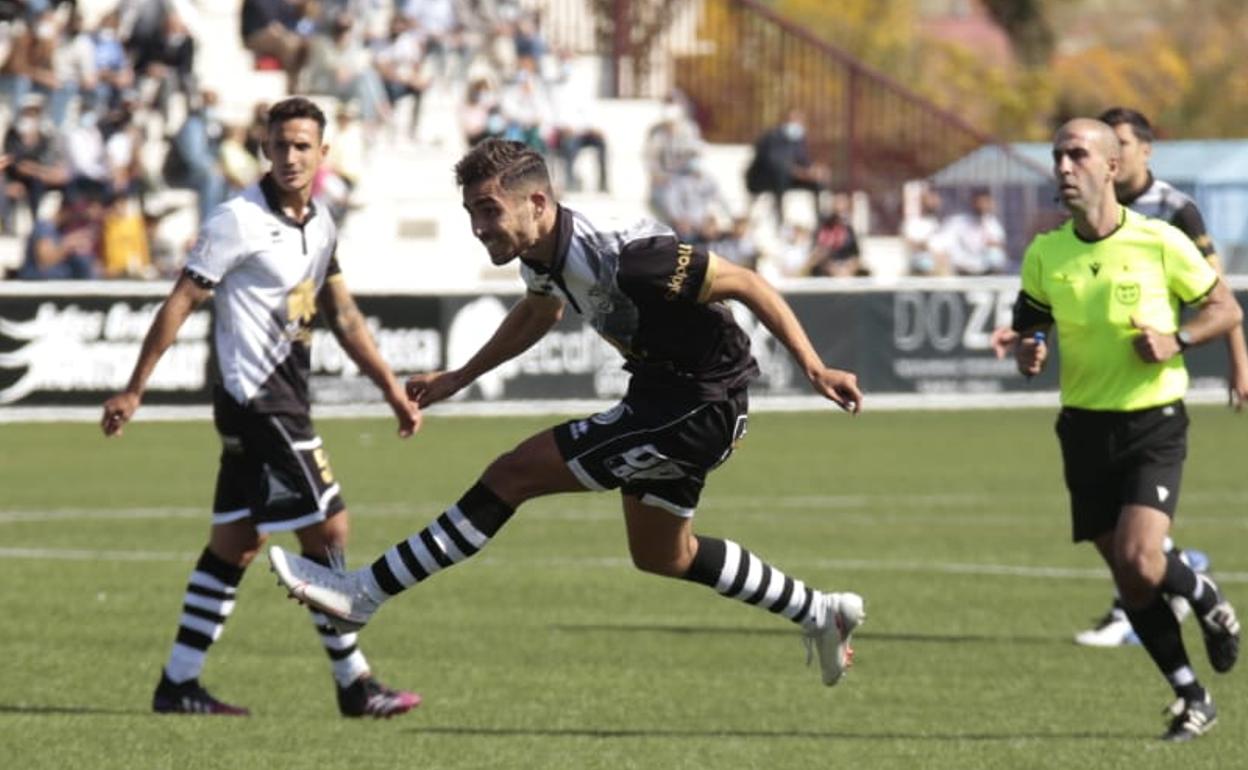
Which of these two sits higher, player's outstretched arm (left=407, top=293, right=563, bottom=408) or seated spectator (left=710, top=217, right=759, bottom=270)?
player's outstretched arm (left=407, top=293, right=563, bottom=408)

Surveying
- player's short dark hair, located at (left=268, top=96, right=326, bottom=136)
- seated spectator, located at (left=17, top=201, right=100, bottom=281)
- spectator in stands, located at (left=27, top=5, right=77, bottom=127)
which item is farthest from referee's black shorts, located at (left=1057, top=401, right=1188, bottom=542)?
spectator in stands, located at (left=27, top=5, right=77, bottom=127)

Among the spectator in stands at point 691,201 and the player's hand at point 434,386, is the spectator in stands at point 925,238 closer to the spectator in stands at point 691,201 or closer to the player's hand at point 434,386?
the spectator in stands at point 691,201

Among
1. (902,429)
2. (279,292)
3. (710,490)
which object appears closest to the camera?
(279,292)

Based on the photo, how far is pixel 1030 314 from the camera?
10.4 meters

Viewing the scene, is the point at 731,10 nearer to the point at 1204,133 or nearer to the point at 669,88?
the point at 669,88

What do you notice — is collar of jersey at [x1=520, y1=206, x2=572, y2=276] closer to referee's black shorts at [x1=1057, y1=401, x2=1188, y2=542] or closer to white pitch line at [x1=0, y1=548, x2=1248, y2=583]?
referee's black shorts at [x1=1057, y1=401, x2=1188, y2=542]

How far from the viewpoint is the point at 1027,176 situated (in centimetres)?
3741

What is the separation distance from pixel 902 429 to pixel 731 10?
12.1 metres

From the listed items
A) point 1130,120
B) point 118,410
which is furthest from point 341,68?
point 118,410

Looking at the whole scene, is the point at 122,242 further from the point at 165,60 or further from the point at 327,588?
the point at 327,588

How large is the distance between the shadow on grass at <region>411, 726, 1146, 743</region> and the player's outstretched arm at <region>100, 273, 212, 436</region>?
1.71m

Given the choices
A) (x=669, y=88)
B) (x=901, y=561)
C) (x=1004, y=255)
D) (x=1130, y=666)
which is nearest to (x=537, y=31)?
(x=669, y=88)

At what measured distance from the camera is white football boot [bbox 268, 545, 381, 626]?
28.6 feet

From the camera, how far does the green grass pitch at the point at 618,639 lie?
973 centimetres
